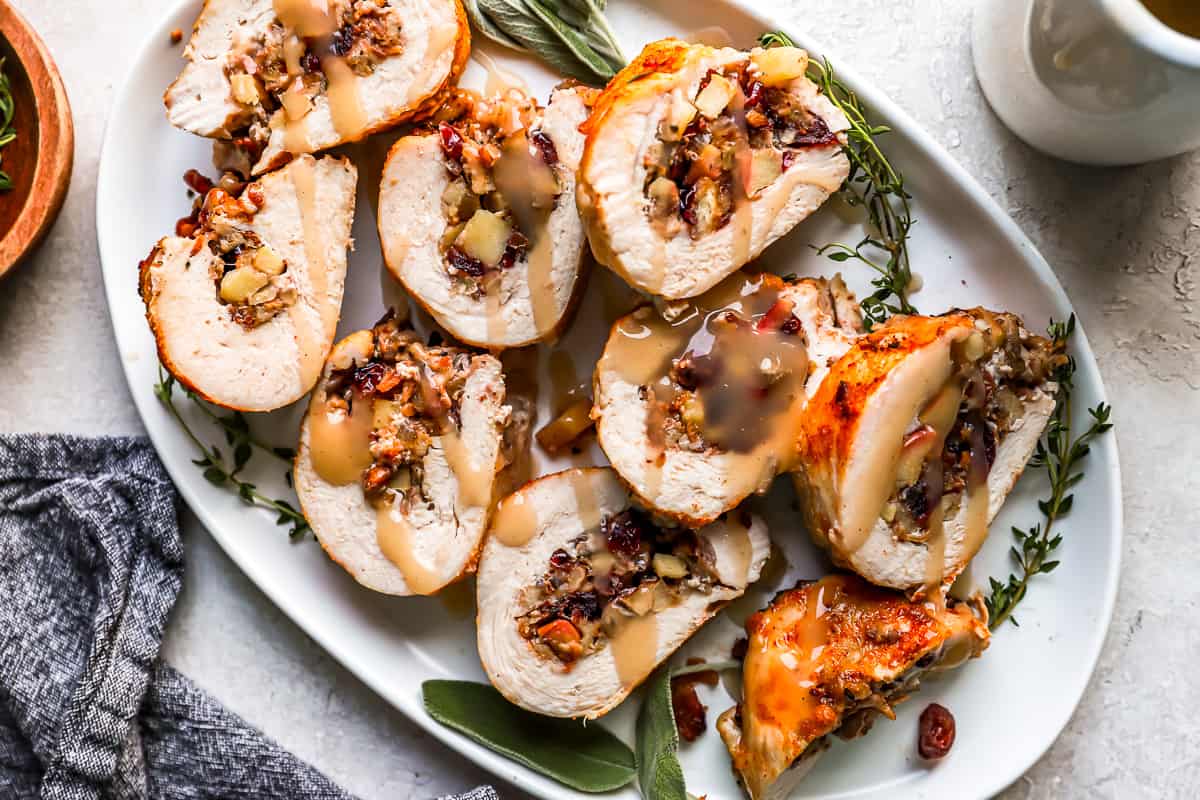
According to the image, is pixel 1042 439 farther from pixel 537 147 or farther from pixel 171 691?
pixel 171 691

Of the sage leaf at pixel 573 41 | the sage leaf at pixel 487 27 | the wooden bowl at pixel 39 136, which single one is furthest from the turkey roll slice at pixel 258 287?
the sage leaf at pixel 573 41

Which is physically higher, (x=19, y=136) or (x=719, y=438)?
(x=19, y=136)

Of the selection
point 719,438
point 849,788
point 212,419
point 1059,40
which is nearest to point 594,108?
point 719,438

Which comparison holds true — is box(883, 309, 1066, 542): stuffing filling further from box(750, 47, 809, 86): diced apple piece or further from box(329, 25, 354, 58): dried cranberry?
box(329, 25, 354, 58): dried cranberry

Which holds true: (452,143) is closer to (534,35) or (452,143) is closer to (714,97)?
(534,35)

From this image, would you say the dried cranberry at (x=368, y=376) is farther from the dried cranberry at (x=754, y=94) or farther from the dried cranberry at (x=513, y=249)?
the dried cranberry at (x=754, y=94)
